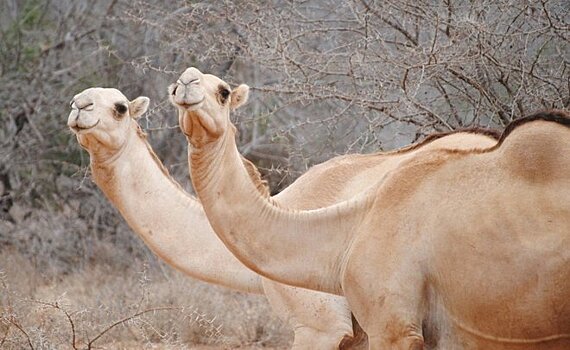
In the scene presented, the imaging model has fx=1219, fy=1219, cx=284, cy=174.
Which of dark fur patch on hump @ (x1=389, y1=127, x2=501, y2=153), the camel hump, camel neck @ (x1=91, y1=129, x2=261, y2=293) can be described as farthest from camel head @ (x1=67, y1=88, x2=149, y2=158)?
the camel hump

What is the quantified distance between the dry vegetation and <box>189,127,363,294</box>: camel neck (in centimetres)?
135

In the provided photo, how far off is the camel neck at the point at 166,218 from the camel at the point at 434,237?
1199 mm

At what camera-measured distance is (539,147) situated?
535 centimetres

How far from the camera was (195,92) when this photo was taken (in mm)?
5793

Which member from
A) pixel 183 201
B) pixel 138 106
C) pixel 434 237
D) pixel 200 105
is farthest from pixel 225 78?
pixel 434 237

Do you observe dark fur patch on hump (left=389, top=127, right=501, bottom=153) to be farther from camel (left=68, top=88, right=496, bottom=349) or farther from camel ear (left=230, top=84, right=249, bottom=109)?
camel ear (left=230, top=84, right=249, bottom=109)

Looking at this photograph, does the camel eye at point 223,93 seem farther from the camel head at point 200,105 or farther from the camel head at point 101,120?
the camel head at point 101,120

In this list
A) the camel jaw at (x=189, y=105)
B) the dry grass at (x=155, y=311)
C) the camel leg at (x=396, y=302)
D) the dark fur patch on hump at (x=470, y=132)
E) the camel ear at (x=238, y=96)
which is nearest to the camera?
the camel leg at (x=396, y=302)

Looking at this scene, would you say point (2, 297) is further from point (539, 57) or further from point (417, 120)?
point (539, 57)

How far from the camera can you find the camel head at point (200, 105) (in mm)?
5785

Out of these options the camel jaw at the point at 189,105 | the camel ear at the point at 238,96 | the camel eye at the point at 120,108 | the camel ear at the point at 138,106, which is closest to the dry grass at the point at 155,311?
the camel ear at the point at 138,106

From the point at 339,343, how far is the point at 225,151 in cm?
137

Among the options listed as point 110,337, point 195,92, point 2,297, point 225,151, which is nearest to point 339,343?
point 225,151

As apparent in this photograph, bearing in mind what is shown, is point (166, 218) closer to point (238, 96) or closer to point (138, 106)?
point (138, 106)
